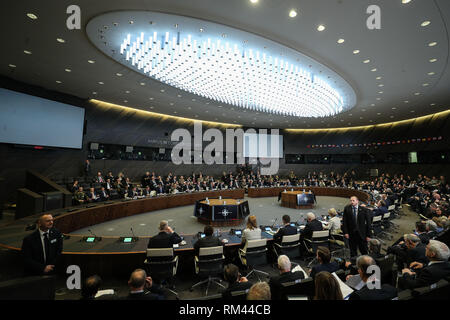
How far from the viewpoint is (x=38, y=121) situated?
28.9ft

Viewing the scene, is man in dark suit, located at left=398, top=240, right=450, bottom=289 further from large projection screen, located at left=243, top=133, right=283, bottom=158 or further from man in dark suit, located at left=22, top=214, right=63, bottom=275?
large projection screen, located at left=243, top=133, right=283, bottom=158

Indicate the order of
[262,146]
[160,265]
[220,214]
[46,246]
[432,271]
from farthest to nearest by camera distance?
[262,146] → [220,214] → [160,265] → [46,246] → [432,271]

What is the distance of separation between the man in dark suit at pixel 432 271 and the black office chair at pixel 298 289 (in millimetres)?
1344

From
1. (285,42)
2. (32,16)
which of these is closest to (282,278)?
(285,42)

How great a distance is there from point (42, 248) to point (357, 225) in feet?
18.1

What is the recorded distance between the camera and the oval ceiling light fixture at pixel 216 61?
16.1ft

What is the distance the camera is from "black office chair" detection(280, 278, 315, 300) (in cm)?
199

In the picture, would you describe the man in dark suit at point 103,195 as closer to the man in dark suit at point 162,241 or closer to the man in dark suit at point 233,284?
the man in dark suit at point 162,241

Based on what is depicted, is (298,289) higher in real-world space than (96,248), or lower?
higher

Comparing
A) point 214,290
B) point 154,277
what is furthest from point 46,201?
point 214,290

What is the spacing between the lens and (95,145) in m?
11.6

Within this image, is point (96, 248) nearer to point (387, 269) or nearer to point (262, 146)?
point (387, 269)

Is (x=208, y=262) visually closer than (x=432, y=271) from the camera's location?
No
